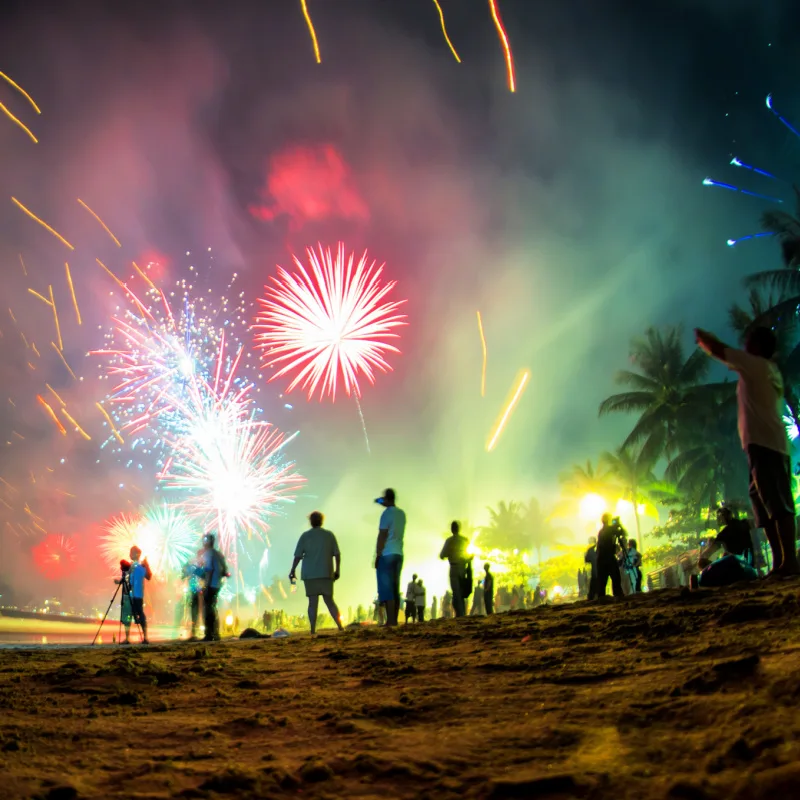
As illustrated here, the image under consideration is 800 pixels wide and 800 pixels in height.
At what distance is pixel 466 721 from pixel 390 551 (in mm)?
6511

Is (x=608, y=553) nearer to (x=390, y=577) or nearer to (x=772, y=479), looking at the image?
(x=390, y=577)

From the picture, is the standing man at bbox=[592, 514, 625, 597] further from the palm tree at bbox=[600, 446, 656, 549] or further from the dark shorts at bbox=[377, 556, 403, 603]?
the palm tree at bbox=[600, 446, 656, 549]

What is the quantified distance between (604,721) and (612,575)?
8.82 meters

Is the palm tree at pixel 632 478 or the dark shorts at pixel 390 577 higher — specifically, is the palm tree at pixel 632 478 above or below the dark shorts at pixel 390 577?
above

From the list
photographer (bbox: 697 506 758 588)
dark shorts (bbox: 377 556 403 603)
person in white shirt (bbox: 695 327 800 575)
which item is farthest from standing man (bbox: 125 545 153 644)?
person in white shirt (bbox: 695 327 800 575)

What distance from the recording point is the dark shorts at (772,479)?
17.2 feet

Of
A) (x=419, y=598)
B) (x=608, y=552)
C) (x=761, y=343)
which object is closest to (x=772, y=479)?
(x=761, y=343)

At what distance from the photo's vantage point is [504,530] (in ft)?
221

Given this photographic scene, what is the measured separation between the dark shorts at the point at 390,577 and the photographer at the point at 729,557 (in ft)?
12.8

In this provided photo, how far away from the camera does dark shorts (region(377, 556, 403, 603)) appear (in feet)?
30.2

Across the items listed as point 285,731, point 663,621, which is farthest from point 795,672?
point 285,731

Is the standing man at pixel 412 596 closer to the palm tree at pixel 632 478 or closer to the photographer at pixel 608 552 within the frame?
the photographer at pixel 608 552

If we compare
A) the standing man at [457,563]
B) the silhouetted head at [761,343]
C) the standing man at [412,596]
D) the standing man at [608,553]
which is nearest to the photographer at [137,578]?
the standing man at [457,563]

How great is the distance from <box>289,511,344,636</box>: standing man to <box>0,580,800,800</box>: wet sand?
4578 millimetres
